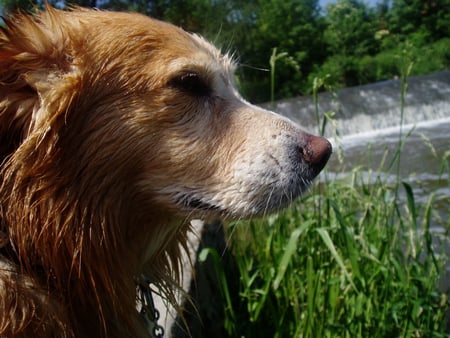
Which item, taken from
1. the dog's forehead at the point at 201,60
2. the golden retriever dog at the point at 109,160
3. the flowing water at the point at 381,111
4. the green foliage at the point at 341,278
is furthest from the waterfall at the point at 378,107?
the golden retriever dog at the point at 109,160

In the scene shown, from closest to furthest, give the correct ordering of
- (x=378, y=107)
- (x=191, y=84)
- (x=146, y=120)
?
1. (x=146, y=120)
2. (x=191, y=84)
3. (x=378, y=107)

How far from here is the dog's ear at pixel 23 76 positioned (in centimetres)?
165

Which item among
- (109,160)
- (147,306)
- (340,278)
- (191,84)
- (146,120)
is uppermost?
(191,84)

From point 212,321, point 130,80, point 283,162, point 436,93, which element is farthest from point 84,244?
point 436,93

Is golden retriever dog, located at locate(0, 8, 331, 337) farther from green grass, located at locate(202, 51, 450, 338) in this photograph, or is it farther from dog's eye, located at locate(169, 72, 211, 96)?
green grass, located at locate(202, 51, 450, 338)

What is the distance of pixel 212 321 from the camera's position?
3117mm

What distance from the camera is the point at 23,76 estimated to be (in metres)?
1.66

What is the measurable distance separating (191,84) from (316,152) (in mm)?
553

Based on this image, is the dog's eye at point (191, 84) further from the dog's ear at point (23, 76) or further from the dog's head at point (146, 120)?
the dog's ear at point (23, 76)

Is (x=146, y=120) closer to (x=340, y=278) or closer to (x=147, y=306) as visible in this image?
(x=147, y=306)

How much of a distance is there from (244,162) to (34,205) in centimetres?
76

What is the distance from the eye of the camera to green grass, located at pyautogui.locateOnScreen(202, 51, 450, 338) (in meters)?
2.72

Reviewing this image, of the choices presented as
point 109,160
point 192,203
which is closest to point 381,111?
point 192,203

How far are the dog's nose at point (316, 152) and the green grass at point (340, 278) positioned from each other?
0.68 meters
